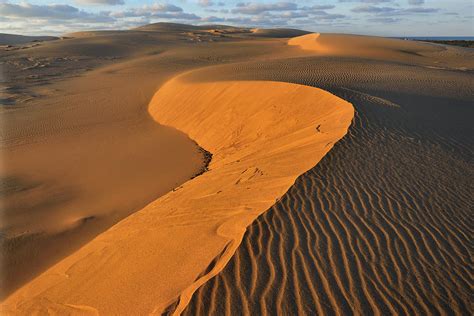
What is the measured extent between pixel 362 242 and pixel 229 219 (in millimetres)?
1684

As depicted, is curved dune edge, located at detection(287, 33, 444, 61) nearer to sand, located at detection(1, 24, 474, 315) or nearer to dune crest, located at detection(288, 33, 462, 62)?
dune crest, located at detection(288, 33, 462, 62)

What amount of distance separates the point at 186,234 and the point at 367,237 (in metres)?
2.23

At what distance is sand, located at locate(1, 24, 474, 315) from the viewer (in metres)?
4.00

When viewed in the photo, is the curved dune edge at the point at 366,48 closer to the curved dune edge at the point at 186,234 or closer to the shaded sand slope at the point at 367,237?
the curved dune edge at the point at 186,234

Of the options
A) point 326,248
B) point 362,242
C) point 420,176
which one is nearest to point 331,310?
point 326,248

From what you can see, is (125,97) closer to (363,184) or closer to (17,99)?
(17,99)

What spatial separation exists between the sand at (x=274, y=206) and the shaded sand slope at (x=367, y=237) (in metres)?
0.02

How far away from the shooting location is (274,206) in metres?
5.41

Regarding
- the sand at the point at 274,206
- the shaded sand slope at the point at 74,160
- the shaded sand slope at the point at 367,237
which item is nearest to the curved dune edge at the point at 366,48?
the shaded sand slope at the point at 74,160

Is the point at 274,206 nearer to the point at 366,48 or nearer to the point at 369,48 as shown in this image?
the point at 366,48

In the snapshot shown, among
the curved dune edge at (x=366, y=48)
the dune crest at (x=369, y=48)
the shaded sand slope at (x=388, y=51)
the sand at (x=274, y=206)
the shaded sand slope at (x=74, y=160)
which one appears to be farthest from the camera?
the curved dune edge at (x=366, y=48)

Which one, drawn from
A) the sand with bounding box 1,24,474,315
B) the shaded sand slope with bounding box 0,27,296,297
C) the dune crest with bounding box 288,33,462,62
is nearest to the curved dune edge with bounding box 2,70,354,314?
the sand with bounding box 1,24,474,315

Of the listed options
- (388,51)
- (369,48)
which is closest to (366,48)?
(369,48)

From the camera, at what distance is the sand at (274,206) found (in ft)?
13.1
